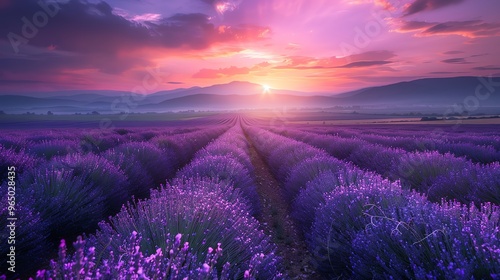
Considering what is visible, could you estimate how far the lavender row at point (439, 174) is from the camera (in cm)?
372

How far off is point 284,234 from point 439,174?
2.78 meters

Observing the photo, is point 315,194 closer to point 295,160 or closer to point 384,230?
point 384,230

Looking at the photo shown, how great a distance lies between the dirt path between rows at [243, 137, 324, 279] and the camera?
366cm

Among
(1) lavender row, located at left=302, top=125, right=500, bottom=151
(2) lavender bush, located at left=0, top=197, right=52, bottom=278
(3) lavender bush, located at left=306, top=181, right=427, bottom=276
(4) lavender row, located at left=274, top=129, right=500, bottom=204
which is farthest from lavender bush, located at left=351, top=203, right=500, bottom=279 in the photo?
(1) lavender row, located at left=302, top=125, right=500, bottom=151

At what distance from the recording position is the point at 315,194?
13.4 ft

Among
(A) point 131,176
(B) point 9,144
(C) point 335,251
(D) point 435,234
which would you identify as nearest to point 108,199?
(A) point 131,176

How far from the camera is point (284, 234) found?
187 inches

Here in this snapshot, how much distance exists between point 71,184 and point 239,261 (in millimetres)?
3195

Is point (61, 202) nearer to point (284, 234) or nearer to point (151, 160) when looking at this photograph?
point (284, 234)

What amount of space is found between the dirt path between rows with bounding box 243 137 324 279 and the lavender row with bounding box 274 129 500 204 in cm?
169

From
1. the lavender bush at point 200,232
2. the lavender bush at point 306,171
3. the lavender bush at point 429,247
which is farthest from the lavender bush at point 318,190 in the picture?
the lavender bush at point 200,232

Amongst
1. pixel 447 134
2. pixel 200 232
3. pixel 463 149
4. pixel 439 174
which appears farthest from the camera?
pixel 447 134

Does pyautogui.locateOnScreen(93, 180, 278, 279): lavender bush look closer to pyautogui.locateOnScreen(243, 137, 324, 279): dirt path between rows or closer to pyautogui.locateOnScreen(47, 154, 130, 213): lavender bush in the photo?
pyautogui.locateOnScreen(243, 137, 324, 279): dirt path between rows

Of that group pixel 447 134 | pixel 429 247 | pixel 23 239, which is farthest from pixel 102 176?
pixel 447 134
